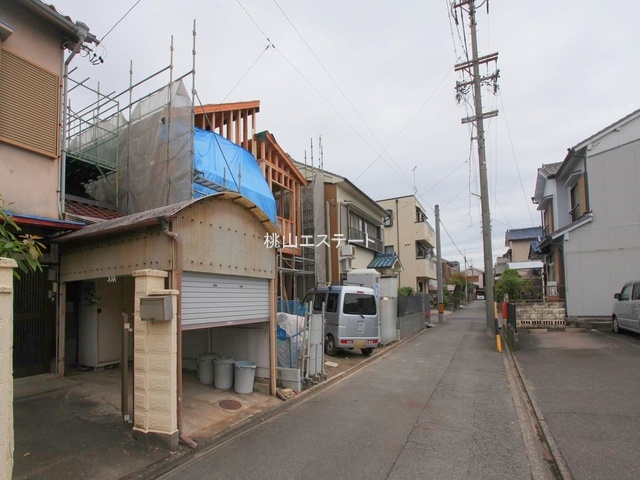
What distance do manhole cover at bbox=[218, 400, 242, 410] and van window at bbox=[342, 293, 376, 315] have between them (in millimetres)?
5733

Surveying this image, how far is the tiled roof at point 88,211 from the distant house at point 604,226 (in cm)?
1693

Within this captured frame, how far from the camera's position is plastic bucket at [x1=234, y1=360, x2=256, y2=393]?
7.56 meters

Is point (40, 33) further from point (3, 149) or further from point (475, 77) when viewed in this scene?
point (475, 77)

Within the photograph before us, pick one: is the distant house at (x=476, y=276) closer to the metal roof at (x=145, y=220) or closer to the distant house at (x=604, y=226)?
the distant house at (x=604, y=226)

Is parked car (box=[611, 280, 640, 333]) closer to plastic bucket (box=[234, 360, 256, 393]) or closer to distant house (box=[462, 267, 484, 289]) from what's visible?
plastic bucket (box=[234, 360, 256, 393])

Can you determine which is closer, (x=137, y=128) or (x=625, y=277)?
(x=137, y=128)

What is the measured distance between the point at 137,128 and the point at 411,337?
13.8 metres

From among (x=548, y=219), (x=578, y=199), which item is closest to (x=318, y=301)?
(x=578, y=199)

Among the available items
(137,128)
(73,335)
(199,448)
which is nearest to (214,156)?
(137,128)

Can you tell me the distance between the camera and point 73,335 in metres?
8.41

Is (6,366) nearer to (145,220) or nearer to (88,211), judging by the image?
(145,220)

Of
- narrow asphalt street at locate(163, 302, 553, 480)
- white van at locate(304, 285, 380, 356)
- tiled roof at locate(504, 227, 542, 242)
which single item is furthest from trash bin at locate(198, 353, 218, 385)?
tiled roof at locate(504, 227, 542, 242)

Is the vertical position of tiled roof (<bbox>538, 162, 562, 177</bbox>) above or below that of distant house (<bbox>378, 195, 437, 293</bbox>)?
above

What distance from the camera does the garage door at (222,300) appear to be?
600cm
